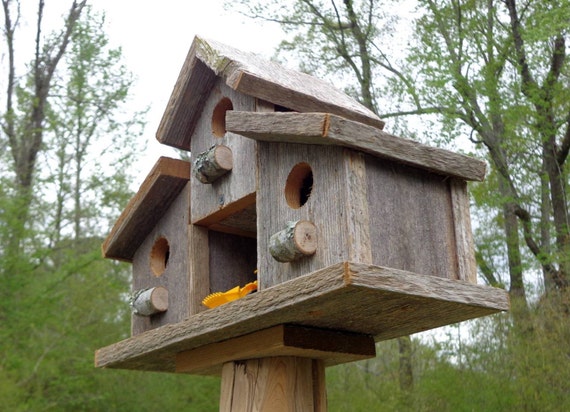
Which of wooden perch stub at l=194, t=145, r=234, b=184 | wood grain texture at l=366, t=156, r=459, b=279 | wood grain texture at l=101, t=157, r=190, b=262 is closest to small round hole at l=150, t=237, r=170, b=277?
wood grain texture at l=101, t=157, r=190, b=262

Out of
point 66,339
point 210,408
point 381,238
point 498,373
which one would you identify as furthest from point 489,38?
point 381,238

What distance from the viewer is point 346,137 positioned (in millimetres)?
3342

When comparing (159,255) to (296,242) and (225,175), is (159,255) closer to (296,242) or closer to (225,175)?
(225,175)

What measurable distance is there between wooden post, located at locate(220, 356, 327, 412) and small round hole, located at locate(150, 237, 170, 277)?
832mm

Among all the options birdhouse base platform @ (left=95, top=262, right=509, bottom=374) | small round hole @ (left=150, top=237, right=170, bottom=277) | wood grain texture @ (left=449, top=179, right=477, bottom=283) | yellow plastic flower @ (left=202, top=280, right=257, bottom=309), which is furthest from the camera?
small round hole @ (left=150, top=237, right=170, bottom=277)

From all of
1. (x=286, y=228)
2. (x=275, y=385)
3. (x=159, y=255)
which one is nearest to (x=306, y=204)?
(x=286, y=228)

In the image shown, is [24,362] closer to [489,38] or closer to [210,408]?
[210,408]

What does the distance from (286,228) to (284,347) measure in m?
0.62

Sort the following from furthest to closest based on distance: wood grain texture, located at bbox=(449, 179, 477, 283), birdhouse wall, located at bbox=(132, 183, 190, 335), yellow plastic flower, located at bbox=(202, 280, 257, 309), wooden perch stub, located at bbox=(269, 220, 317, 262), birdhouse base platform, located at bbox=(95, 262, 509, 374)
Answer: birdhouse wall, located at bbox=(132, 183, 190, 335)
yellow plastic flower, located at bbox=(202, 280, 257, 309)
wood grain texture, located at bbox=(449, 179, 477, 283)
wooden perch stub, located at bbox=(269, 220, 317, 262)
birdhouse base platform, located at bbox=(95, 262, 509, 374)

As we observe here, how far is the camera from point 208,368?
4.41 m

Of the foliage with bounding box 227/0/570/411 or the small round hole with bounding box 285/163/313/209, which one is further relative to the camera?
the foliage with bounding box 227/0/570/411

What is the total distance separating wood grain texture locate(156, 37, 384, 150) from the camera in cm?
401

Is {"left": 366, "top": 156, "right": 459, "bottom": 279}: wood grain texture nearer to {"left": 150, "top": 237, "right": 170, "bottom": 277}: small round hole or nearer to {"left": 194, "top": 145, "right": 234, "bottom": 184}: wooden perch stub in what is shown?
{"left": 194, "top": 145, "right": 234, "bottom": 184}: wooden perch stub

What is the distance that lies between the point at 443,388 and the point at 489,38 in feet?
Result: 14.7
